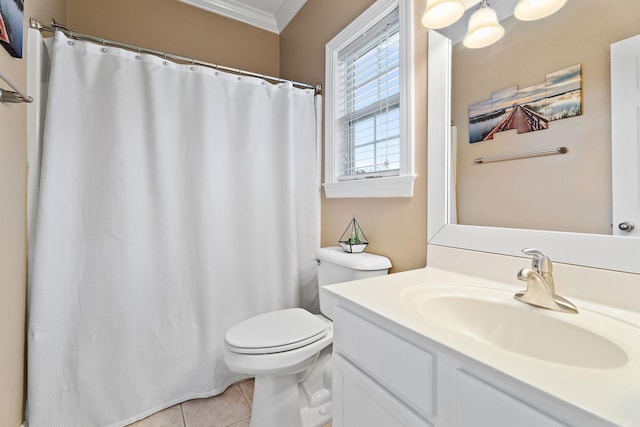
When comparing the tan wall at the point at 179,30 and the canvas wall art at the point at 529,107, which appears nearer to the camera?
the canvas wall art at the point at 529,107

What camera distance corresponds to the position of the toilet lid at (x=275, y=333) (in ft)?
3.87

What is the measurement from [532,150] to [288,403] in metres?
1.33

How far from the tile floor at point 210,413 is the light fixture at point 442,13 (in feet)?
5.77

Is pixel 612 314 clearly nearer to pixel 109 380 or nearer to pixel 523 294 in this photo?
pixel 523 294

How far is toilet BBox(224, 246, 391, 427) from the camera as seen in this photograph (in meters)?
1.18

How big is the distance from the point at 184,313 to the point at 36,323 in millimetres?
574

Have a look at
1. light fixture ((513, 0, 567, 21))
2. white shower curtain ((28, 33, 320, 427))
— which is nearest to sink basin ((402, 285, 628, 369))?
light fixture ((513, 0, 567, 21))

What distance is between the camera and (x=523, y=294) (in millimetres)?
783

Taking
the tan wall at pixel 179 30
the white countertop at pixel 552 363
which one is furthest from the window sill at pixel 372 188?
the tan wall at pixel 179 30

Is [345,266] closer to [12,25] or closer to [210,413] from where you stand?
[210,413]

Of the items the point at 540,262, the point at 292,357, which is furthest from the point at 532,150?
the point at 292,357

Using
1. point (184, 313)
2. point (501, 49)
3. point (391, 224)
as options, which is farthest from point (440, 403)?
point (184, 313)

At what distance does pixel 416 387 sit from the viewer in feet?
2.05

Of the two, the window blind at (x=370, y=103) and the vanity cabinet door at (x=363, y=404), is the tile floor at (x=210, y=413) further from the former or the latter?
the window blind at (x=370, y=103)
